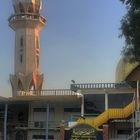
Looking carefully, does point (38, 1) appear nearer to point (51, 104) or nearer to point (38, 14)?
point (38, 14)

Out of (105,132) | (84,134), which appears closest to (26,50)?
(84,134)

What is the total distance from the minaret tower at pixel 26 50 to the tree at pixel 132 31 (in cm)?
4962

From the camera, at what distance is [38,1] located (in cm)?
7562

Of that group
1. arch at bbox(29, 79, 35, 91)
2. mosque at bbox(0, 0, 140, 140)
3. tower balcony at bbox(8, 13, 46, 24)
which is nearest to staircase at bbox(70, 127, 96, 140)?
mosque at bbox(0, 0, 140, 140)

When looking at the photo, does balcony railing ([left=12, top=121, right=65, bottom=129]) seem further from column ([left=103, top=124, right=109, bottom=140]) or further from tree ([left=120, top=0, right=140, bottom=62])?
tree ([left=120, top=0, right=140, bottom=62])

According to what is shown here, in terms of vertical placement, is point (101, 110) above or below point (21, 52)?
below

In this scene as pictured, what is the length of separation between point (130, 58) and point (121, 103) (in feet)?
103

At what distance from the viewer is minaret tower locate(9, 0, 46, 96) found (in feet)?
223

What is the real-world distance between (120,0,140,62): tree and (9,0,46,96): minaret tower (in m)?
49.6

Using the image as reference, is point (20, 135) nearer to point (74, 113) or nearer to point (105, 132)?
point (74, 113)

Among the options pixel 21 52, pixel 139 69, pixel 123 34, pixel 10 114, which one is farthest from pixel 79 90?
pixel 123 34

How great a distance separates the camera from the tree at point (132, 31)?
16156 mm

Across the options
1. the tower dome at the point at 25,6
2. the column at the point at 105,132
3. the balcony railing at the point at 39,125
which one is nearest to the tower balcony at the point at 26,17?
the tower dome at the point at 25,6

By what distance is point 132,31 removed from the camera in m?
16.9
